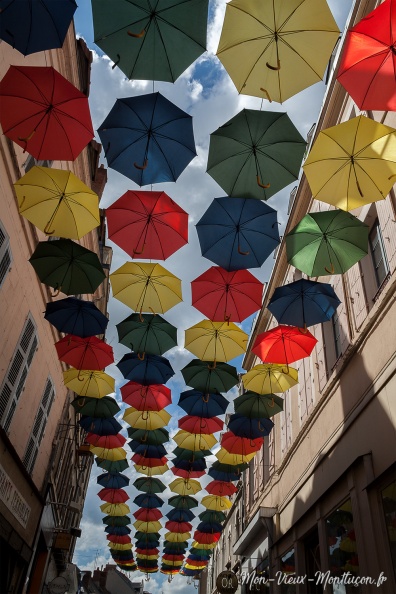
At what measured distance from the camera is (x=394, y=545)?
691cm

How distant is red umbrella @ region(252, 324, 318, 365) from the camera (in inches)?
428

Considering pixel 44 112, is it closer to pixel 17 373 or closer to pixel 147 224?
pixel 147 224

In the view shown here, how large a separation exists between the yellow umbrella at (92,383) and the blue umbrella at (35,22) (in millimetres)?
8380

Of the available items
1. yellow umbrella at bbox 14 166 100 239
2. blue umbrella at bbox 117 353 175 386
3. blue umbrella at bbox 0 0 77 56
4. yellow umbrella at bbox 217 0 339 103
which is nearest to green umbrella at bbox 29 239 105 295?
yellow umbrella at bbox 14 166 100 239

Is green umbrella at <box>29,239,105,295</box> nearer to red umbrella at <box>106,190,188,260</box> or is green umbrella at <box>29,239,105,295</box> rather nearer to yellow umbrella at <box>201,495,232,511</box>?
red umbrella at <box>106,190,188,260</box>

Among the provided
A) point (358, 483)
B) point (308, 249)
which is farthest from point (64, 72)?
point (358, 483)

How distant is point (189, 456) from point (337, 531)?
8.41 m

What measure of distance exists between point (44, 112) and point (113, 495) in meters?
18.0

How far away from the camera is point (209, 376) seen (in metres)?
12.3

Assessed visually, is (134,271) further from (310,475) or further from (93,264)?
(310,475)

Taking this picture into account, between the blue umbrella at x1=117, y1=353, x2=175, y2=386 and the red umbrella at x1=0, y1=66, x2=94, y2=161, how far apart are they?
19.0 feet

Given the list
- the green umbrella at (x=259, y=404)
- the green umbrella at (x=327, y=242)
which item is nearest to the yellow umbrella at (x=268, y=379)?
the green umbrella at (x=259, y=404)

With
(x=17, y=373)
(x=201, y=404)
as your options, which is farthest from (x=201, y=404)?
(x=17, y=373)

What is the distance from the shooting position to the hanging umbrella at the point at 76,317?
34.6ft
